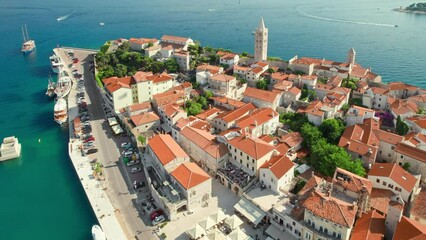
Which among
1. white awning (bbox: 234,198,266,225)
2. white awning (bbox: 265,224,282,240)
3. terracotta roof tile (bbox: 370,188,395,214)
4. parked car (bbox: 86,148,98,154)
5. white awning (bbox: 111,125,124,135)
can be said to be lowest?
white awning (bbox: 265,224,282,240)

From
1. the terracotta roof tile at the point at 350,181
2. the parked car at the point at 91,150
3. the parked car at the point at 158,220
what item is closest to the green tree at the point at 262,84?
the terracotta roof tile at the point at 350,181

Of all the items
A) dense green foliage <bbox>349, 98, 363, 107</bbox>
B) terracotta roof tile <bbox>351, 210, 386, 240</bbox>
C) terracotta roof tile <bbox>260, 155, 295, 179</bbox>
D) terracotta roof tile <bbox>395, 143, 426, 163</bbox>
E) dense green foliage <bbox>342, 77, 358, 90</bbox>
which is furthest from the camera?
dense green foliage <bbox>342, 77, 358, 90</bbox>

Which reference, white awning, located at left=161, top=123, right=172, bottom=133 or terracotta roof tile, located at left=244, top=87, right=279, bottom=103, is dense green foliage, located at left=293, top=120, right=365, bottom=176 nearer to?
terracotta roof tile, located at left=244, top=87, right=279, bottom=103

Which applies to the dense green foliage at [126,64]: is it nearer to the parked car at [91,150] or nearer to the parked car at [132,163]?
the parked car at [91,150]

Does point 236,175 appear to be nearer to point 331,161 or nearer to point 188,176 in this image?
point 188,176

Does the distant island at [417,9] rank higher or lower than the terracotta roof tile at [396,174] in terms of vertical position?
higher

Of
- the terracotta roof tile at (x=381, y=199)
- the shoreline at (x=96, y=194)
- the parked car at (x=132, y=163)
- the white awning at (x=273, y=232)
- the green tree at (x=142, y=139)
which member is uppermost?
the green tree at (x=142, y=139)

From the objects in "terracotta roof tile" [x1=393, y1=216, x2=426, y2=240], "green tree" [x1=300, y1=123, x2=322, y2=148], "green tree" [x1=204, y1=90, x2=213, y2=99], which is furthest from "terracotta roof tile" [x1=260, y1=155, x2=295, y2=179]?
"green tree" [x1=204, y1=90, x2=213, y2=99]

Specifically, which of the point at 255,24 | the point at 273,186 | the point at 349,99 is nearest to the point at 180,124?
the point at 273,186

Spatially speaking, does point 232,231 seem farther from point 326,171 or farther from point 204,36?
point 204,36
